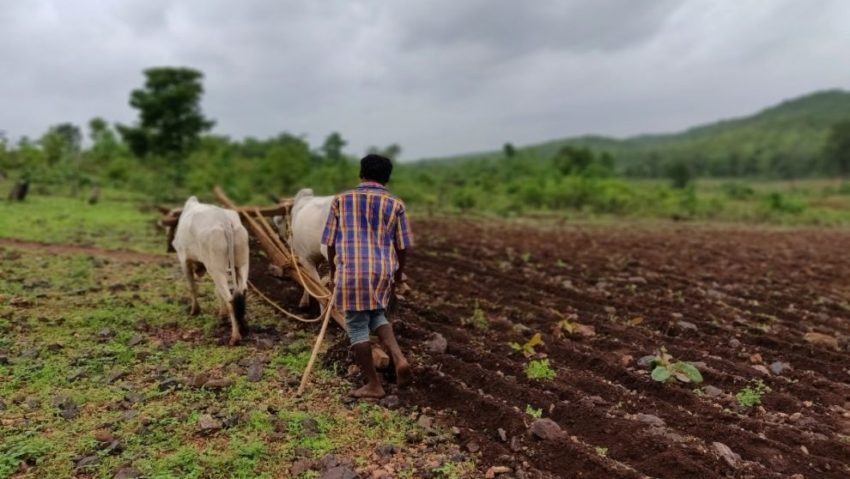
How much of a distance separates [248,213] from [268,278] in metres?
1.45

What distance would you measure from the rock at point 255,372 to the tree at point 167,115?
30125 mm

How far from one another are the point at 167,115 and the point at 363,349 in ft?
108

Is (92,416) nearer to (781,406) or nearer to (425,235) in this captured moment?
(781,406)

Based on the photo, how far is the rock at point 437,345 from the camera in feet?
21.5

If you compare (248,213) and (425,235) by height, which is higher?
(248,213)

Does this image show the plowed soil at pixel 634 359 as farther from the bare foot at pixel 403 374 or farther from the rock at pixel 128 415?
the rock at pixel 128 415

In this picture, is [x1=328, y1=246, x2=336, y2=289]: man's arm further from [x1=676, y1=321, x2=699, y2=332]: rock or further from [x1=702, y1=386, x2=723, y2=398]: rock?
[x1=676, y1=321, x2=699, y2=332]: rock

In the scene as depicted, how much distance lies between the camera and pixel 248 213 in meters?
8.80

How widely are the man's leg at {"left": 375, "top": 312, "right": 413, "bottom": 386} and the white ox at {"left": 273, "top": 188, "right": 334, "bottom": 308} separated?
1.95 m

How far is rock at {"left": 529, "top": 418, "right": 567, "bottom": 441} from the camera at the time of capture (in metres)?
4.75

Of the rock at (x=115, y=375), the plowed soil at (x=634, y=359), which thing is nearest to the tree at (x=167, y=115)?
the plowed soil at (x=634, y=359)

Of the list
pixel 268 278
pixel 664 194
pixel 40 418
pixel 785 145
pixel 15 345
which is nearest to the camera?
pixel 40 418

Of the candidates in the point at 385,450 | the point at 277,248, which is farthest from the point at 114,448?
the point at 277,248

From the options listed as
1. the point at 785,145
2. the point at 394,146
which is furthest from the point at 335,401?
the point at 785,145
